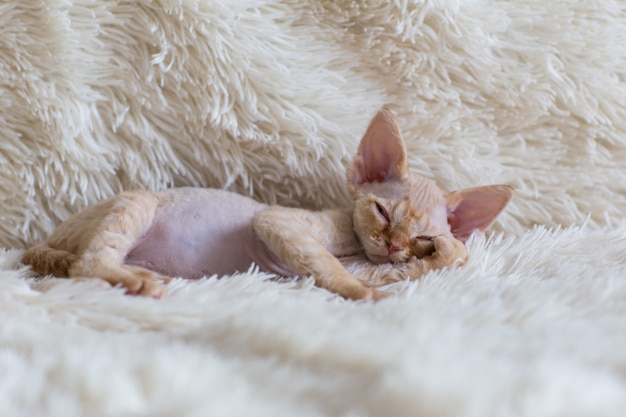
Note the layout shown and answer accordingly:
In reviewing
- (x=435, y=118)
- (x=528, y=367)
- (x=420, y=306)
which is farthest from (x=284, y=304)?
(x=435, y=118)

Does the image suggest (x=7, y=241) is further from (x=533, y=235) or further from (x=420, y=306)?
(x=533, y=235)

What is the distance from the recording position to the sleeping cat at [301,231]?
3.10 feet

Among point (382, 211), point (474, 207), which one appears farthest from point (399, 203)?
point (474, 207)

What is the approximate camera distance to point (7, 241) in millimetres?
1107

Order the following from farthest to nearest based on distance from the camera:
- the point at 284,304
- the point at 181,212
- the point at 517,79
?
the point at 517,79, the point at 181,212, the point at 284,304

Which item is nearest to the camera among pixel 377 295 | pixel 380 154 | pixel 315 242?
pixel 377 295

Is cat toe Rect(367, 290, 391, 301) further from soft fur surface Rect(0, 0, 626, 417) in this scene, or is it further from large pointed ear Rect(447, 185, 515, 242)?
large pointed ear Rect(447, 185, 515, 242)

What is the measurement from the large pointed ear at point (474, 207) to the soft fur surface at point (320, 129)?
4 cm

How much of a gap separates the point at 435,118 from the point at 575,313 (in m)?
0.51

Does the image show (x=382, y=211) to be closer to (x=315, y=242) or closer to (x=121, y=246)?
(x=315, y=242)

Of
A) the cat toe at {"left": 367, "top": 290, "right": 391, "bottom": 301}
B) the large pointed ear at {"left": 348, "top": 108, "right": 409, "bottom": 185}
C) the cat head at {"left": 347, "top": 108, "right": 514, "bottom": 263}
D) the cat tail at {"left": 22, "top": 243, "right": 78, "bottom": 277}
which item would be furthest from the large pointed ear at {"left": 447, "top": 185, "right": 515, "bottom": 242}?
the cat tail at {"left": 22, "top": 243, "right": 78, "bottom": 277}

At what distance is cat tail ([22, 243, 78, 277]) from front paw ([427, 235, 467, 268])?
1.67 ft

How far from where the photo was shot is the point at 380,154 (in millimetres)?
1115

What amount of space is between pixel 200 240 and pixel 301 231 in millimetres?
155
